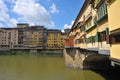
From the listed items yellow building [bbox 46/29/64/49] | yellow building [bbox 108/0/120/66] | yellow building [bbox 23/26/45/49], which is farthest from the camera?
yellow building [bbox 46/29/64/49]

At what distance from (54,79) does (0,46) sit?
2976 inches

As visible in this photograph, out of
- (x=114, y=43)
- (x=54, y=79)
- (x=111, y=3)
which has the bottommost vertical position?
(x=54, y=79)

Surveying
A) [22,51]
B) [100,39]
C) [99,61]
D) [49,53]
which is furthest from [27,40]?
[100,39]

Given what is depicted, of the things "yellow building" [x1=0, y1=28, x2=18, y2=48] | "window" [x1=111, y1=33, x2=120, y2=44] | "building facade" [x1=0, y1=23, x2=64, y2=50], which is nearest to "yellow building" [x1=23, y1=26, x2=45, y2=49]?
"building facade" [x1=0, y1=23, x2=64, y2=50]

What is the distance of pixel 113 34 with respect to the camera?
979cm

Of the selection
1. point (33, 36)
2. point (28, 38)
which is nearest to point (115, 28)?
point (33, 36)

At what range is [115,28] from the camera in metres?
9.48

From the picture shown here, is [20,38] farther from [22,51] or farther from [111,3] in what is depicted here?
[111,3]

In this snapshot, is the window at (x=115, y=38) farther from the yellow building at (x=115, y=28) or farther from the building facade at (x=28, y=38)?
the building facade at (x=28, y=38)

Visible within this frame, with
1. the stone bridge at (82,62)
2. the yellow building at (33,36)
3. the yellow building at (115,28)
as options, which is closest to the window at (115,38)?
the yellow building at (115,28)

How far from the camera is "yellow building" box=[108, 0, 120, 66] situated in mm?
9109

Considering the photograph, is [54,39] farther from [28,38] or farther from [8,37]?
[8,37]

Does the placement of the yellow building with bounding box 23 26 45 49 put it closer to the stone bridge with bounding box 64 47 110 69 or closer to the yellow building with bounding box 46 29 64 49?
the yellow building with bounding box 46 29 64 49

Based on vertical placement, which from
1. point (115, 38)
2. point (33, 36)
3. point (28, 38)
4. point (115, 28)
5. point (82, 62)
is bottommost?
point (82, 62)
